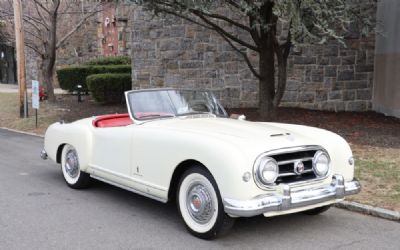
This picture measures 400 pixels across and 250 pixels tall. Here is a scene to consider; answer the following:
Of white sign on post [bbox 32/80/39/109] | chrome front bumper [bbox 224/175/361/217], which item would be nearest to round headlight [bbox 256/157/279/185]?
chrome front bumper [bbox 224/175/361/217]

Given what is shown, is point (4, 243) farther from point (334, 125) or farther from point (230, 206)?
point (334, 125)

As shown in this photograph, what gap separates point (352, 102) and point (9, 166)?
9.30 metres

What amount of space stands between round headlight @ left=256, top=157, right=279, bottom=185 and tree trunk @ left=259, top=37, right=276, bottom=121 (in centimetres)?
735

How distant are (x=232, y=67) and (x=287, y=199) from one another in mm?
10432

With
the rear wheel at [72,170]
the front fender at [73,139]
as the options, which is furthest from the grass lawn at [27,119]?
the rear wheel at [72,170]

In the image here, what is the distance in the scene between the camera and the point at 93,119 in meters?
7.07

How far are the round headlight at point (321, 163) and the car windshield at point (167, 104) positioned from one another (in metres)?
1.69

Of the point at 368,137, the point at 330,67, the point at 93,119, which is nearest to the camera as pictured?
the point at 93,119

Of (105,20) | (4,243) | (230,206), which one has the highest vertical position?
(105,20)

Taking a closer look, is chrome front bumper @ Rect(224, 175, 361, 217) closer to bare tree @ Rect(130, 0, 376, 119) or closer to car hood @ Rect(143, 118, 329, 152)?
car hood @ Rect(143, 118, 329, 152)

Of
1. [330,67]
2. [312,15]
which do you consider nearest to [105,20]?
[330,67]

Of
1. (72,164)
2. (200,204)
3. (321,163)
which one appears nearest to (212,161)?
(200,204)

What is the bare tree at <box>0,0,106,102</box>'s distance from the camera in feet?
Answer: 57.9

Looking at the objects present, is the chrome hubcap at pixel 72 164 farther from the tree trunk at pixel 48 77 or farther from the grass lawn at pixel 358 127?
the tree trunk at pixel 48 77
